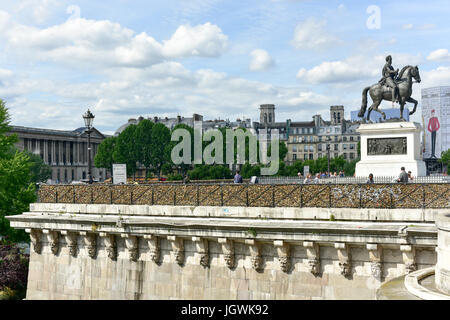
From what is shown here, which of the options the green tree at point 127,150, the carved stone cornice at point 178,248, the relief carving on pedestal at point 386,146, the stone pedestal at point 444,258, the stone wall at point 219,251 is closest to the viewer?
the stone pedestal at point 444,258

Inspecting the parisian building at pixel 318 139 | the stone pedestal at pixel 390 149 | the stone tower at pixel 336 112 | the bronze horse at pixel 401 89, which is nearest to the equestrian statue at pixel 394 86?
the bronze horse at pixel 401 89

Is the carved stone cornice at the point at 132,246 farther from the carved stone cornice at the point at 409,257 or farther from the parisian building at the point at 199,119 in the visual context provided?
the parisian building at the point at 199,119

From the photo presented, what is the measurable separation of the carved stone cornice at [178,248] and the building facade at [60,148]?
12530 centimetres

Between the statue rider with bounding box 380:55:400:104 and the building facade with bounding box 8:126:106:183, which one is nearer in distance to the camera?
the statue rider with bounding box 380:55:400:104

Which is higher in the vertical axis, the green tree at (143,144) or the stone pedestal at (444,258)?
the green tree at (143,144)

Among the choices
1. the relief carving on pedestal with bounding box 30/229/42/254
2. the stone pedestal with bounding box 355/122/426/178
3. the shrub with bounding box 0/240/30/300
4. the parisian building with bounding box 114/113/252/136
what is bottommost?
the shrub with bounding box 0/240/30/300

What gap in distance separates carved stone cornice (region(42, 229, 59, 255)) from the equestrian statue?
18.5 m

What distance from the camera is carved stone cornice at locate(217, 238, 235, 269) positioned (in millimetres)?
18603

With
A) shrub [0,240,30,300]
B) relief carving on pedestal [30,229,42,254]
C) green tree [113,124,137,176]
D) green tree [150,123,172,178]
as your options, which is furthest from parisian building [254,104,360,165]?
relief carving on pedestal [30,229,42,254]

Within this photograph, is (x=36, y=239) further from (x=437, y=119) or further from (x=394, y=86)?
(x=437, y=119)

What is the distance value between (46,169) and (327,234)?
109770mm

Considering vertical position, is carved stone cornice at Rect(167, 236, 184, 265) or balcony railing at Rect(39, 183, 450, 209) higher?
balcony railing at Rect(39, 183, 450, 209)

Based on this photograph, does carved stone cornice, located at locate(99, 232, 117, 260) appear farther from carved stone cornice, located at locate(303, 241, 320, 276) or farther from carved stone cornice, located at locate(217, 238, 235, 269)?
carved stone cornice, located at locate(303, 241, 320, 276)

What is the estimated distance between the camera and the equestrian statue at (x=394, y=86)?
3222cm
